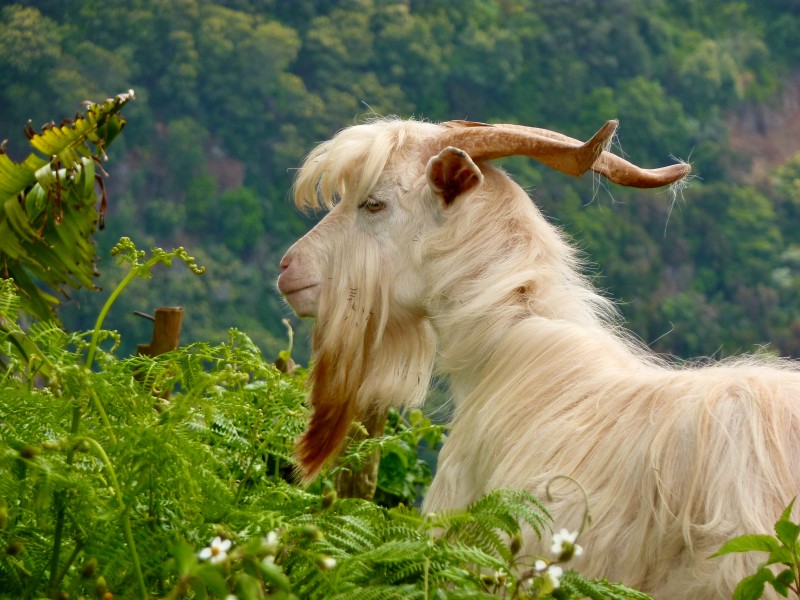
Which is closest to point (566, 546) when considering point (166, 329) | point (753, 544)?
point (753, 544)

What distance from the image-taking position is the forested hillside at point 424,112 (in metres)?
20.5

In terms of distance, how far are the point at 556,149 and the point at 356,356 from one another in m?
0.75

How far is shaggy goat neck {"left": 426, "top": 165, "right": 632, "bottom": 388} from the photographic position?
2447 millimetres

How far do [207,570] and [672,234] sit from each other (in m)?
23.2

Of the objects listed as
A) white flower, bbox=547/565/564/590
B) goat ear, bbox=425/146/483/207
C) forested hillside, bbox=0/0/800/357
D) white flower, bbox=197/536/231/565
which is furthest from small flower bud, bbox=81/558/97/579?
forested hillside, bbox=0/0/800/357

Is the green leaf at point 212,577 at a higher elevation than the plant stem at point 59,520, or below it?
higher

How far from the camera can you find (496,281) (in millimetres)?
2479

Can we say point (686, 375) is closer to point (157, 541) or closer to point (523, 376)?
point (523, 376)

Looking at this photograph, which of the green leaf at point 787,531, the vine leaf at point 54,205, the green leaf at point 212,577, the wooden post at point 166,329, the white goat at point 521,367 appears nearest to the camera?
the green leaf at point 212,577

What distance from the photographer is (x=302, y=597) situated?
156cm

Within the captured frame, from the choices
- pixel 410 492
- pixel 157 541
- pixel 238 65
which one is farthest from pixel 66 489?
pixel 238 65

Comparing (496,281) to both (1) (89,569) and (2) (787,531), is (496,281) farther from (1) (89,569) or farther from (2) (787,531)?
(1) (89,569)

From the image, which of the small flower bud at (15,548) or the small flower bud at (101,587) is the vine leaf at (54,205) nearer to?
the small flower bud at (15,548)

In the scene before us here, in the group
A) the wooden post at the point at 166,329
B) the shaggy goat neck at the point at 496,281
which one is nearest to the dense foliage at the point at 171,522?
the shaggy goat neck at the point at 496,281
